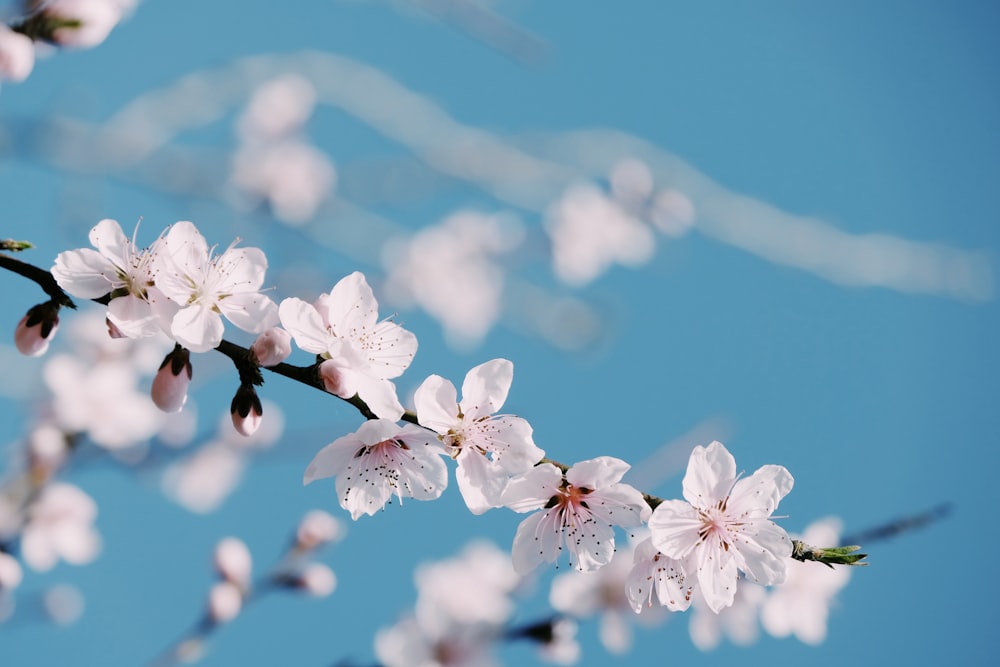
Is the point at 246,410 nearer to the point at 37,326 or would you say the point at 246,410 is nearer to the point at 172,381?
the point at 172,381

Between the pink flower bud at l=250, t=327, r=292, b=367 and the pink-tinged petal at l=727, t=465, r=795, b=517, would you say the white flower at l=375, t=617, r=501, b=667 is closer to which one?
the pink-tinged petal at l=727, t=465, r=795, b=517

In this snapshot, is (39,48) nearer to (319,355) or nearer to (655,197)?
(319,355)

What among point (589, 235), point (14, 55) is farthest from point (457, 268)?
point (14, 55)

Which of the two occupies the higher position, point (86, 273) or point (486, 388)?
point (486, 388)

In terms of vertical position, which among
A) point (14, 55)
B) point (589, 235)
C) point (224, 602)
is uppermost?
point (589, 235)

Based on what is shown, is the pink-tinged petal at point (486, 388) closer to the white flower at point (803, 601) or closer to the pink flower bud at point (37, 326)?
the pink flower bud at point (37, 326)

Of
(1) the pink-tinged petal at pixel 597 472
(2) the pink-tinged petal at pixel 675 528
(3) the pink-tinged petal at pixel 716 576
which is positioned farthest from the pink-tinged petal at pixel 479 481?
(3) the pink-tinged petal at pixel 716 576

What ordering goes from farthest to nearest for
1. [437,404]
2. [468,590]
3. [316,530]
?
1. [468,590]
2. [316,530]
3. [437,404]

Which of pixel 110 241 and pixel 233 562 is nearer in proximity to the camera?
pixel 110 241
